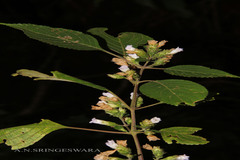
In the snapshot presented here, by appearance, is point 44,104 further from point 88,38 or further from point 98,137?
point 88,38

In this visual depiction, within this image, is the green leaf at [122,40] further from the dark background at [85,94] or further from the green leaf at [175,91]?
the dark background at [85,94]

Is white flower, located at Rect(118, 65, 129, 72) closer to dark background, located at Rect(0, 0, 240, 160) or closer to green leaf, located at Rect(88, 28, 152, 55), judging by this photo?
green leaf, located at Rect(88, 28, 152, 55)

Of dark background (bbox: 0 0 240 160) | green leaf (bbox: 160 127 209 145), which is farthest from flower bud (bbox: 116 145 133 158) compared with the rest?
dark background (bbox: 0 0 240 160)

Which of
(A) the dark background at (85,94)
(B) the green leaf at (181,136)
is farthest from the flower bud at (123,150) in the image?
(A) the dark background at (85,94)

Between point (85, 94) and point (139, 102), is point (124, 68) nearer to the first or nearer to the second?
point (139, 102)

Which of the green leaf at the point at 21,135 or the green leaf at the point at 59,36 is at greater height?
the green leaf at the point at 59,36
